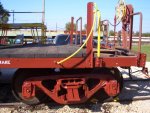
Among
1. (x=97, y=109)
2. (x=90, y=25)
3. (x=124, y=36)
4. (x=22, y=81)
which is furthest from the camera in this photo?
(x=124, y=36)

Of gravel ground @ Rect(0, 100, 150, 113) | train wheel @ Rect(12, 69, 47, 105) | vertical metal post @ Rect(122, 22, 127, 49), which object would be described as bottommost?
gravel ground @ Rect(0, 100, 150, 113)

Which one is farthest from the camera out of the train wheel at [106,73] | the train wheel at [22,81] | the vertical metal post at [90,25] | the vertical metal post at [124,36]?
the vertical metal post at [124,36]

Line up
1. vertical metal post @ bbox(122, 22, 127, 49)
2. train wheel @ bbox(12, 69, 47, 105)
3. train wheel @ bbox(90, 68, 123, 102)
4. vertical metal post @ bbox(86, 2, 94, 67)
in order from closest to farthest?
vertical metal post @ bbox(86, 2, 94, 67) < train wheel @ bbox(12, 69, 47, 105) < train wheel @ bbox(90, 68, 123, 102) < vertical metal post @ bbox(122, 22, 127, 49)

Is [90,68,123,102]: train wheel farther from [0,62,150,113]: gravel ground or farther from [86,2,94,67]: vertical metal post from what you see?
[86,2,94,67]: vertical metal post

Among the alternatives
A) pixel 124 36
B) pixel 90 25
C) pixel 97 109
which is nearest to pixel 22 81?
pixel 97 109

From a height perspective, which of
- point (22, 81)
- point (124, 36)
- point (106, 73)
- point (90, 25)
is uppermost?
point (90, 25)

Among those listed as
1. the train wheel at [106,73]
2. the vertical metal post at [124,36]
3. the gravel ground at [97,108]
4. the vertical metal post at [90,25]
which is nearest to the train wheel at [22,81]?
the gravel ground at [97,108]

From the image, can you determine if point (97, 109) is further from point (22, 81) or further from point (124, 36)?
point (124, 36)

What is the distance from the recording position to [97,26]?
652 centimetres

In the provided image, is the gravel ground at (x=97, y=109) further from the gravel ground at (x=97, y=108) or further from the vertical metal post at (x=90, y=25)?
the vertical metal post at (x=90, y=25)

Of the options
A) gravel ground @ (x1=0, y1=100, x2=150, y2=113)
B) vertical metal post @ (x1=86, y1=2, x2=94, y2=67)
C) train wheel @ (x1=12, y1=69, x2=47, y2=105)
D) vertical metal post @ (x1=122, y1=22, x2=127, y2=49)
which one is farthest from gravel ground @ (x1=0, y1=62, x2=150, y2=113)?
vertical metal post @ (x1=122, y1=22, x2=127, y2=49)

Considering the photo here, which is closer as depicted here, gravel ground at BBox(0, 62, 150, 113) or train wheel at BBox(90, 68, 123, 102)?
gravel ground at BBox(0, 62, 150, 113)

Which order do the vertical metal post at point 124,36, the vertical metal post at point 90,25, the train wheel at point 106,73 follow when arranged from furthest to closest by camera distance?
the vertical metal post at point 124,36 < the train wheel at point 106,73 < the vertical metal post at point 90,25

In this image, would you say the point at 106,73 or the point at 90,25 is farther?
the point at 106,73
